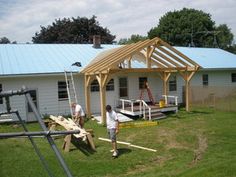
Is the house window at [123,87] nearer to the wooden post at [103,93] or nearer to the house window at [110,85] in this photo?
the house window at [110,85]

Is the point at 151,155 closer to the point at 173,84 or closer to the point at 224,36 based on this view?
the point at 173,84

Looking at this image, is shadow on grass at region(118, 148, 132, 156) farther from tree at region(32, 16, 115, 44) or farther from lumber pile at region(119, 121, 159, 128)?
tree at region(32, 16, 115, 44)

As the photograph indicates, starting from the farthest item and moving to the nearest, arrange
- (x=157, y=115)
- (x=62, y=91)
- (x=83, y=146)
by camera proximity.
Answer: (x=62, y=91) < (x=157, y=115) < (x=83, y=146)

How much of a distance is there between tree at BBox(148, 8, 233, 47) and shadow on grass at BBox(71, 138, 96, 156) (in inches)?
1765

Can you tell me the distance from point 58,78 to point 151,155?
11.4 metres

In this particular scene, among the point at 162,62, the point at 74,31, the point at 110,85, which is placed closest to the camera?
the point at 162,62

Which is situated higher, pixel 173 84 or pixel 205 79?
pixel 205 79

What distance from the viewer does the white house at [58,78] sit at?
20.2m

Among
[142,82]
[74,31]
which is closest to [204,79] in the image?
[142,82]

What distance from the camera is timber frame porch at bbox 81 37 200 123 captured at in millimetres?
17719

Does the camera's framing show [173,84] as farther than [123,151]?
Yes

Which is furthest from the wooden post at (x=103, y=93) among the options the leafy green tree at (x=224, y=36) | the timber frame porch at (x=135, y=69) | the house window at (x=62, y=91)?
the leafy green tree at (x=224, y=36)

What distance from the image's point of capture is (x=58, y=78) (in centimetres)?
2134

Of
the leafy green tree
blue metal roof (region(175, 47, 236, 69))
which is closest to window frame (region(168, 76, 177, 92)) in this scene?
blue metal roof (region(175, 47, 236, 69))
